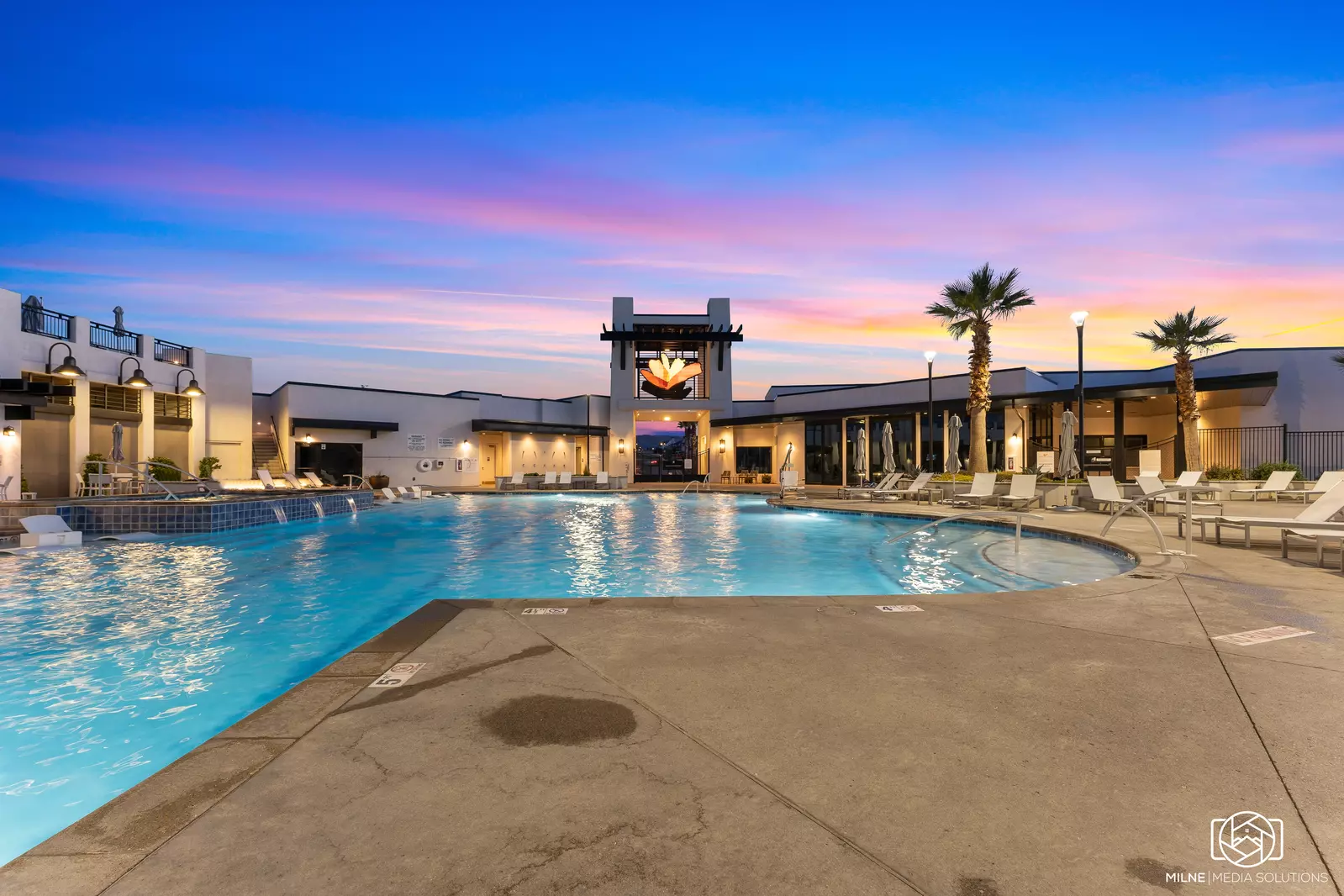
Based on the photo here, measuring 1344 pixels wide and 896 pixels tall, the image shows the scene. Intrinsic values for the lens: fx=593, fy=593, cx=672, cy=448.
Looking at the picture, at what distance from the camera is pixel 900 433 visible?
84.9 ft

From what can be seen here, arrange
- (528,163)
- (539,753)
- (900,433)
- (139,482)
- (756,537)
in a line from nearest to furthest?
(539,753), (756,537), (528,163), (139,482), (900,433)

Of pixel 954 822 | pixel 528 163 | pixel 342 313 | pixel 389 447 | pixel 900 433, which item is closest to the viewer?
pixel 954 822

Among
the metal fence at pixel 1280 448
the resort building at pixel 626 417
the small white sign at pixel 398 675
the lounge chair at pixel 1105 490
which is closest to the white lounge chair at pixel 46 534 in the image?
the resort building at pixel 626 417

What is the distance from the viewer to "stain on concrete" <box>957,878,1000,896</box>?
4.87 feet

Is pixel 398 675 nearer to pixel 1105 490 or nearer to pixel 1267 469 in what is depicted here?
pixel 1105 490

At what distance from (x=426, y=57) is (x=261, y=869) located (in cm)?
1691

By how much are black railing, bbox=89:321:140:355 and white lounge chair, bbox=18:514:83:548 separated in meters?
12.1

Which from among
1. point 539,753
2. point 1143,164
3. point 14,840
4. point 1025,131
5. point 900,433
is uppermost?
point 1025,131

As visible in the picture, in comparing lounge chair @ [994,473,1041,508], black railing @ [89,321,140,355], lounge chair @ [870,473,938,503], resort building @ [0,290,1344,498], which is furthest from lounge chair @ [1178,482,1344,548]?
black railing @ [89,321,140,355]

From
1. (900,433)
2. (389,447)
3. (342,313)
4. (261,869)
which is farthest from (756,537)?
(342,313)

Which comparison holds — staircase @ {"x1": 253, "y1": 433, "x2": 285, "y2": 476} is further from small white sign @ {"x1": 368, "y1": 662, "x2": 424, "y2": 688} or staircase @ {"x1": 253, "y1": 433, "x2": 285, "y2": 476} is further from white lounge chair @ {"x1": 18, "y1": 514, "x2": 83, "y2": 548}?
small white sign @ {"x1": 368, "y1": 662, "x2": 424, "y2": 688}

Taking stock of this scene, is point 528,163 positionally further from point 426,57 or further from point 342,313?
point 342,313

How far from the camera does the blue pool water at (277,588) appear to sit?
373 centimetres

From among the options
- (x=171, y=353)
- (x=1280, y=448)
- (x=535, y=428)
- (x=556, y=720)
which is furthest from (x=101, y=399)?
(x=1280, y=448)
